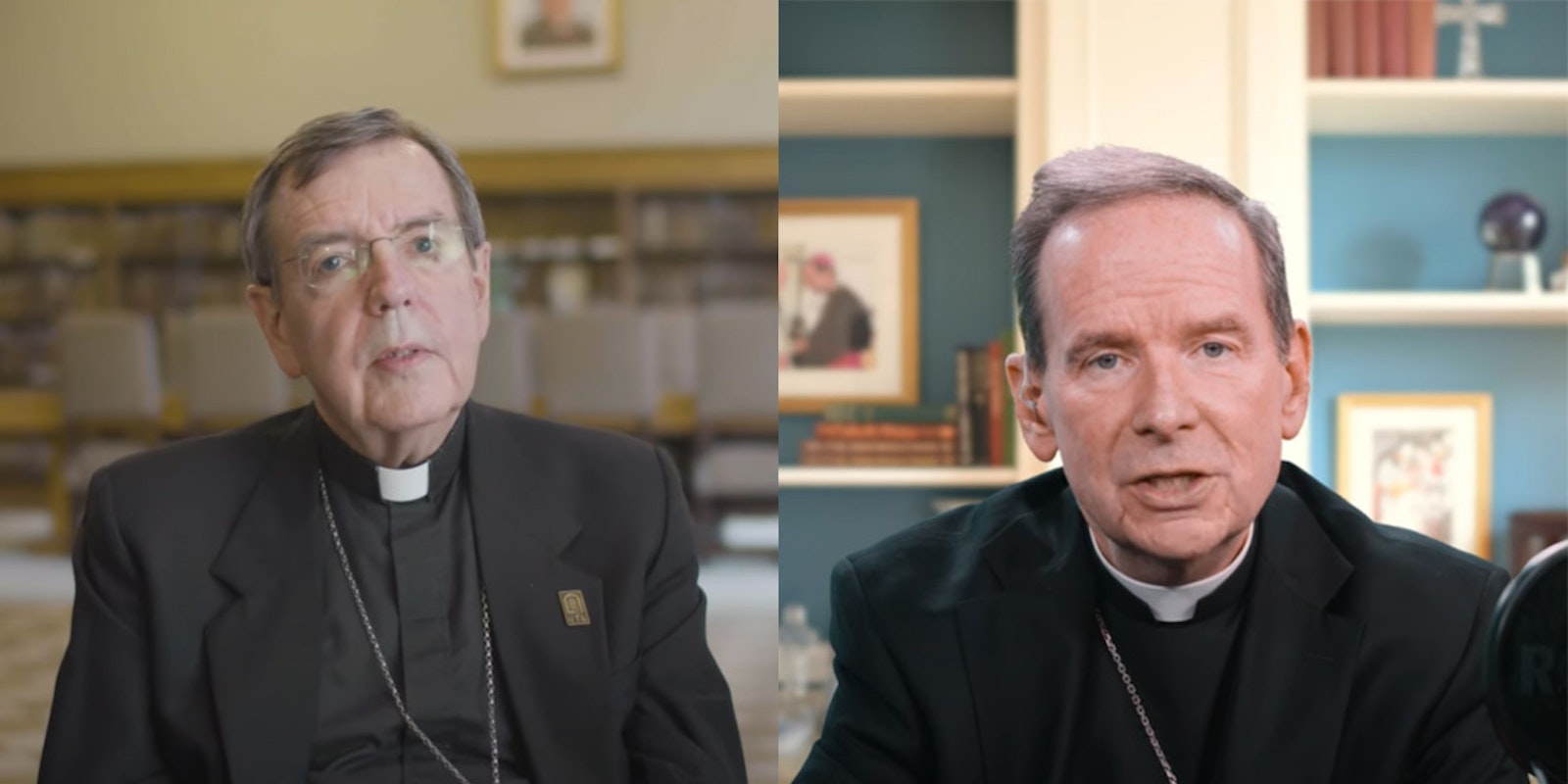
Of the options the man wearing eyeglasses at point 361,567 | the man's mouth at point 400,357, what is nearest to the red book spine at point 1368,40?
the man wearing eyeglasses at point 361,567

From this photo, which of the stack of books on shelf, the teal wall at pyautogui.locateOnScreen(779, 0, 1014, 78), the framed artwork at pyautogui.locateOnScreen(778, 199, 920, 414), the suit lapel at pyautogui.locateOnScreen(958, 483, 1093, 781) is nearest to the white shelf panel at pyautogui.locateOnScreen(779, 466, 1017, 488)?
the stack of books on shelf

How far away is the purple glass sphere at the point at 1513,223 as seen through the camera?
260 cm

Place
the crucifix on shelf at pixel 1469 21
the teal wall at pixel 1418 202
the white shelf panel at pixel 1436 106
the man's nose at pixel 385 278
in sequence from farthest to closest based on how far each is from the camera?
1. the teal wall at pixel 1418 202
2. the crucifix on shelf at pixel 1469 21
3. the white shelf panel at pixel 1436 106
4. the man's nose at pixel 385 278

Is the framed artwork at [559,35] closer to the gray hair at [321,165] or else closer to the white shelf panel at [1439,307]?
the gray hair at [321,165]

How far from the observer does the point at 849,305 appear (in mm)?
2846

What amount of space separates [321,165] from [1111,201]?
0.68 meters

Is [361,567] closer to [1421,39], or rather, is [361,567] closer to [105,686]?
[105,686]

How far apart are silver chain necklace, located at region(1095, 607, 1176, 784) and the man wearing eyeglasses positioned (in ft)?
1.39

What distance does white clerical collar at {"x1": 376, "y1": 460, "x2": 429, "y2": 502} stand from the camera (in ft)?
3.85

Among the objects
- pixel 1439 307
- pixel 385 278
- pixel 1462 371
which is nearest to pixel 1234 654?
Answer: pixel 385 278

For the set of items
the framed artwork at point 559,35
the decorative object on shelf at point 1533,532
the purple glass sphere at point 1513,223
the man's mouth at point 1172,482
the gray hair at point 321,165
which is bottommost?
the decorative object on shelf at point 1533,532

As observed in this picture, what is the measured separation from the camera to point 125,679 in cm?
116

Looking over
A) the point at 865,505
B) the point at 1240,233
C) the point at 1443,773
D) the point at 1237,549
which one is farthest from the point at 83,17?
the point at 865,505

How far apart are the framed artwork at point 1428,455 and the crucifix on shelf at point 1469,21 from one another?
24.8 inches
